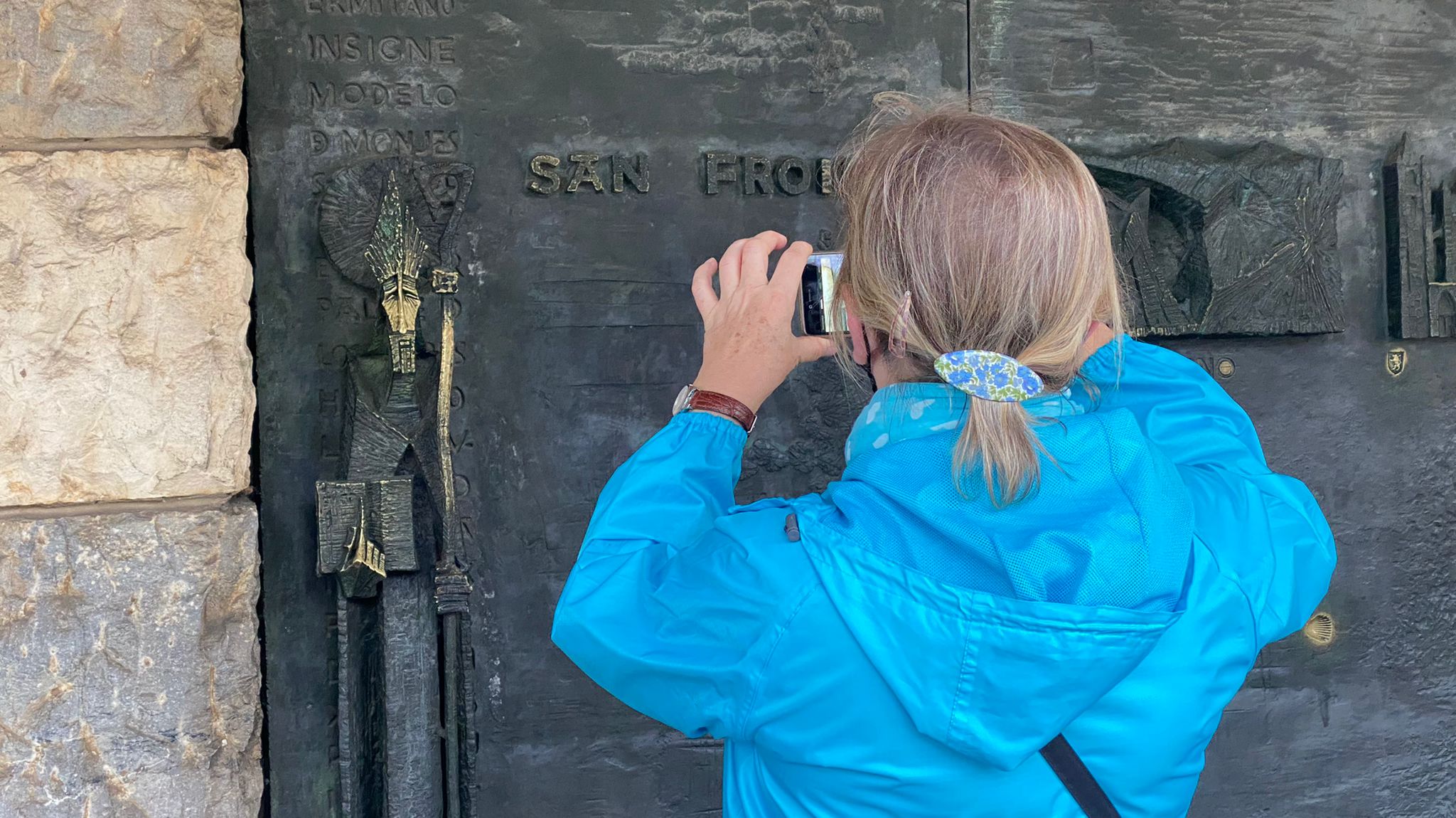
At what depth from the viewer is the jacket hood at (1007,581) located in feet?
3.59

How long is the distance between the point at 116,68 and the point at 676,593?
178 cm

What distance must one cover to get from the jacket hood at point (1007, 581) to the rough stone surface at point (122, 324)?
5.24ft

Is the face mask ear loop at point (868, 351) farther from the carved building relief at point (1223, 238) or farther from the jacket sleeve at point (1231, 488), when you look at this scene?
the carved building relief at point (1223, 238)

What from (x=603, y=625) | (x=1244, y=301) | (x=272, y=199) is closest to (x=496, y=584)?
(x=272, y=199)

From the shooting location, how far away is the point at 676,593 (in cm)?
120

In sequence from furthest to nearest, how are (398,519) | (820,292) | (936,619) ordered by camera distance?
1. (398,519)
2. (820,292)
3. (936,619)

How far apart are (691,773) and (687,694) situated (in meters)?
1.50

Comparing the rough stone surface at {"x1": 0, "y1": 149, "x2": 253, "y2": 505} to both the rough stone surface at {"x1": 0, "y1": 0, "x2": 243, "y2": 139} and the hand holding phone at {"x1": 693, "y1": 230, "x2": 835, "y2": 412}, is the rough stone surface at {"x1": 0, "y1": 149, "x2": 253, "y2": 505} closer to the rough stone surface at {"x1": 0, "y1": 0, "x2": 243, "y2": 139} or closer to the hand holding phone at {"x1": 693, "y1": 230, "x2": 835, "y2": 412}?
the rough stone surface at {"x1": 0, "y1": 0, "x2": 243, "y2": 139}

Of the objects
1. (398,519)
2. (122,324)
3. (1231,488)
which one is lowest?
(398,519)

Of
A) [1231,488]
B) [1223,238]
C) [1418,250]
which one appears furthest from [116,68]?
[1418,250]

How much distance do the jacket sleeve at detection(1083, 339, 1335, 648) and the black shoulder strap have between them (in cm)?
26

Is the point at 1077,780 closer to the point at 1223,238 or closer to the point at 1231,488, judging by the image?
the point at 1231,488

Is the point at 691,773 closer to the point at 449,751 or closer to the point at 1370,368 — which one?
the point at 449,751

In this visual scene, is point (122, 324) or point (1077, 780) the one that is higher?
point (122, 324)
